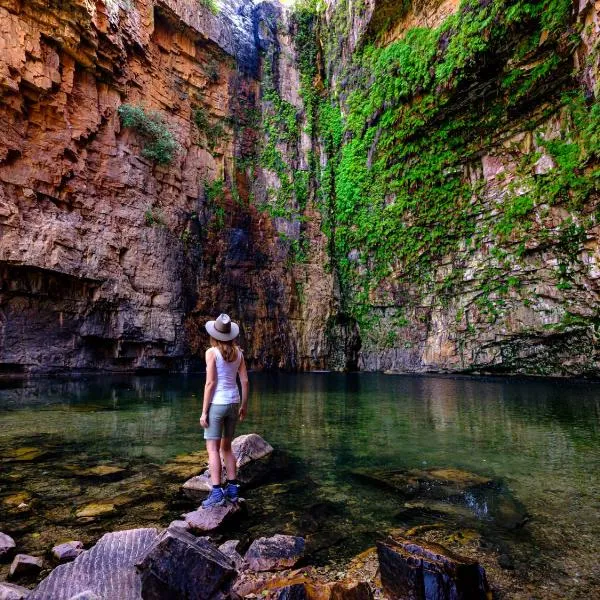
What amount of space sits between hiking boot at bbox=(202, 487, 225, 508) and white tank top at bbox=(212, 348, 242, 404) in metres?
0.71

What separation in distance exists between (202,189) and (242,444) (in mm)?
20246

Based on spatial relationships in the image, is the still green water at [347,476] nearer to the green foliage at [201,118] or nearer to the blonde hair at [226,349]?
the blonde hair at [226,349]

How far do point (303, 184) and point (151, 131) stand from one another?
9913mm

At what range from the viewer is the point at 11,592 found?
179 centimetres

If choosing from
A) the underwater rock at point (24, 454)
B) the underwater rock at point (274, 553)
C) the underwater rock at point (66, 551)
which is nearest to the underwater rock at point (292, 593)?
the underwater rock at point (274, 553)

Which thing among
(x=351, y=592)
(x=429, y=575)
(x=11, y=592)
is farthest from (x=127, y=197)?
(x=429, y=575)

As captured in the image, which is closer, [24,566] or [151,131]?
[24,566]

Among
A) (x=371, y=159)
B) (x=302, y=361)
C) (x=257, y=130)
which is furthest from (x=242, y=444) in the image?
(x=257, y=130)

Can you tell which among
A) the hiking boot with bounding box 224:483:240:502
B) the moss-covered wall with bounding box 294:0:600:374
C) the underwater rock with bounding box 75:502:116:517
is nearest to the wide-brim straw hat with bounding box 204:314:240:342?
the hiking boot with bounding box 224:483:240:502

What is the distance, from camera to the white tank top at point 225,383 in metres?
3.48

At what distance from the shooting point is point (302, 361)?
77.2 feet

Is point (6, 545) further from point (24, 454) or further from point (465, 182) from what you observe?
point (465, 182)

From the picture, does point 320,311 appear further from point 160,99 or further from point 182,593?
point 182,593

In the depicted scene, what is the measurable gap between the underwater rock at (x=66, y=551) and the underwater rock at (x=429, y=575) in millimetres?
1790
